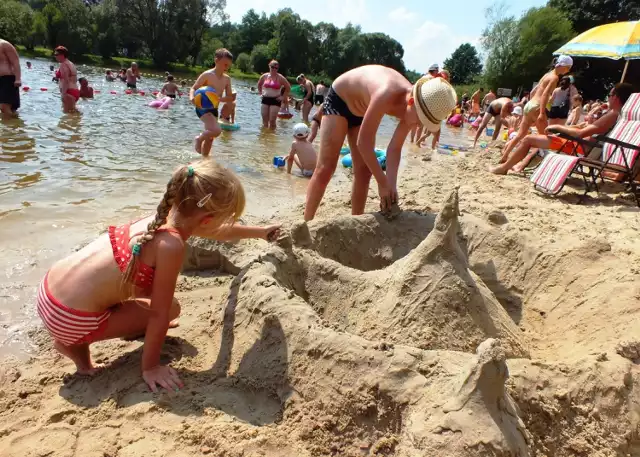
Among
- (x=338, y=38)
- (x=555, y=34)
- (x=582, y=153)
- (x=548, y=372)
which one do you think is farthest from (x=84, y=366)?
(x=338, y=38)

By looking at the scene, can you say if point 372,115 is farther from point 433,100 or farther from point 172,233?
point 172,233

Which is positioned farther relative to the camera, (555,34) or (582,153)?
(555,34)

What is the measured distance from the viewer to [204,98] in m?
7.09

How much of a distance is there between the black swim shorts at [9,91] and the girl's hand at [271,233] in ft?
26.2

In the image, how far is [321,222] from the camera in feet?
9.94

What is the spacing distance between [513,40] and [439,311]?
38846 mm

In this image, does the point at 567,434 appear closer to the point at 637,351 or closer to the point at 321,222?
the point at 637,351

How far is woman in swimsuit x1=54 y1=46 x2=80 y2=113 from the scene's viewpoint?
391 inches

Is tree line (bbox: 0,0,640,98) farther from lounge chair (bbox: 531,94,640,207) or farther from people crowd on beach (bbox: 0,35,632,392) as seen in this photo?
people crowd on beach (bbox: 0,35,632,392)

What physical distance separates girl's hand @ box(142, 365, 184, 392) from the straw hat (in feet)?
6.56

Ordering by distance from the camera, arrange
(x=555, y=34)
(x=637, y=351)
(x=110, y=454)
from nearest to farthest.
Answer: (x=110, y=454) → (x=637, y=351) → (x=555, y=34)

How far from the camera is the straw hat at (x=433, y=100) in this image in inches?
109

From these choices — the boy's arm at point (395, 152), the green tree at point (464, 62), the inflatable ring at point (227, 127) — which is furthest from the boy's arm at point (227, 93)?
the green tree at point (464, 62)

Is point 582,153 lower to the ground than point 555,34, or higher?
lower
